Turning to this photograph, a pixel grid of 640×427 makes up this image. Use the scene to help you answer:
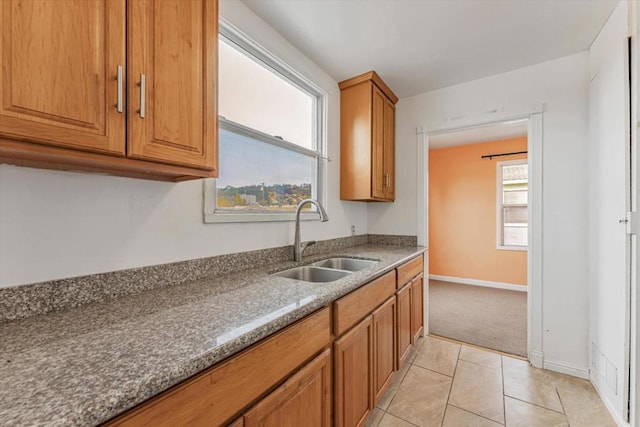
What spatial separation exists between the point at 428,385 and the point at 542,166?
1.94 m

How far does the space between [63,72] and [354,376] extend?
159 centimetres

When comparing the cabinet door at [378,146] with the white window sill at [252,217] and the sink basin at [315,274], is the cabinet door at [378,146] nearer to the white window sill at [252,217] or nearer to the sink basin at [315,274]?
the white window sill at [252,217]

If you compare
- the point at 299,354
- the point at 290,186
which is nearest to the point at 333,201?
the point at 290,186

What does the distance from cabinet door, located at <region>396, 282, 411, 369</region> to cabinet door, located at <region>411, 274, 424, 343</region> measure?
102mm

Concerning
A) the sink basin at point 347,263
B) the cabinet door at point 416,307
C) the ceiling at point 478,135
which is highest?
the ceiling at point 478,135

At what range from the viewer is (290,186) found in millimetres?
2076

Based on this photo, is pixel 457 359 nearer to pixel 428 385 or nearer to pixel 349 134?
pixel 428 385

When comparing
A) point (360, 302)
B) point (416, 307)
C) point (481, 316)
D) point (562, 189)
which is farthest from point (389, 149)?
point (481, 316)

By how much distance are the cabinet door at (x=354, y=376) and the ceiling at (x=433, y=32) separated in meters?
1.84

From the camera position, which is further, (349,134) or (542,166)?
(349,134)

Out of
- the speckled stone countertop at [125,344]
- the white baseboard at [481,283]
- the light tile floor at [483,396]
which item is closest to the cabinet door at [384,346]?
the light tile floor at [483,396]

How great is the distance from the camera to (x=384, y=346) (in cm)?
171

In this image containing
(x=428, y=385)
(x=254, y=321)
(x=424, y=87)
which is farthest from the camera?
(x=424, y=87)

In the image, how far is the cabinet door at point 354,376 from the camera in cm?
123
